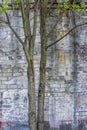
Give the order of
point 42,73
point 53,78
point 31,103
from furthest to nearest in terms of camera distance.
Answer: point 53,78 < point 42,73 < point 31,103

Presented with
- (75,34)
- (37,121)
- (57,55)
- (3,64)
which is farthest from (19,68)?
(37,121)

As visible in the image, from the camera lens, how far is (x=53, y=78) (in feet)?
35.4

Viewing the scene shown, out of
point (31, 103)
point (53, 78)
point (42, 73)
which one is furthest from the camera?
point (53, 78)

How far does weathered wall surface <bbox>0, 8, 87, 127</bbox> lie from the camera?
35.0ft

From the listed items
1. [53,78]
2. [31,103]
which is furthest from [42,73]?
[53,78]

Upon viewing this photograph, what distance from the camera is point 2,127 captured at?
414 inches

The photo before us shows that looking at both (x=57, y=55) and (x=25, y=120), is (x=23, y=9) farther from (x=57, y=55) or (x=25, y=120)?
(x=25, y=120)

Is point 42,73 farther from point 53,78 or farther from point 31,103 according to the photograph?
point 53,78

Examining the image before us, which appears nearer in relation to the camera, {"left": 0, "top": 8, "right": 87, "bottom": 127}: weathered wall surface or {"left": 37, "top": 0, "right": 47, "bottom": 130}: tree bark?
{"left": 37, "top": 0, "right": 47, "bottom": 130}: tree bark

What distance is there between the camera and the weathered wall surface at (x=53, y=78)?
10.7 meters

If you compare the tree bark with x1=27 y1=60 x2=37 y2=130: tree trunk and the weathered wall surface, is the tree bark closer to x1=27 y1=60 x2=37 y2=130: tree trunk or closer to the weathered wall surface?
x1=27 y1=60 x2=37 y2=130: tree trunk

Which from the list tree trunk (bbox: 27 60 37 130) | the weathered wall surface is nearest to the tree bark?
tree trunk (bbox: 27 60 37 130)

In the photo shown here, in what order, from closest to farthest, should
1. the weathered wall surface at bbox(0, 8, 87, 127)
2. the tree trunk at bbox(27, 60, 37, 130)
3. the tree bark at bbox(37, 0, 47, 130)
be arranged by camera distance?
1. the tree trunk at bbox(27, 60, 37, 130)
2. the tree bark at bbox(37, 0, 47, 130)
3. the weathered wall surface at bbox(0, 8, 87, 127)

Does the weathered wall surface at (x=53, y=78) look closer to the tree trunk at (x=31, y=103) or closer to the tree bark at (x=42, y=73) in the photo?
the tree bark at (x=42, y=73)
